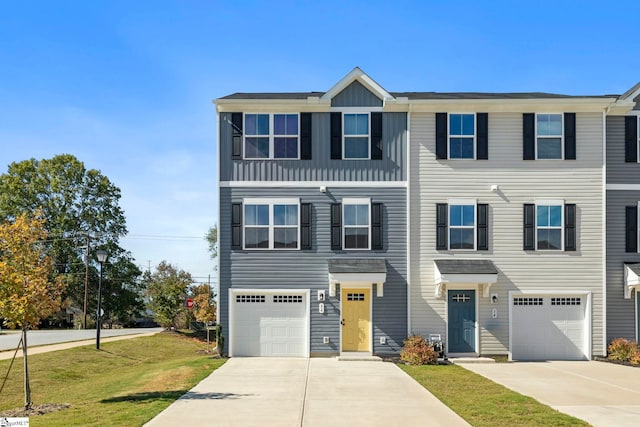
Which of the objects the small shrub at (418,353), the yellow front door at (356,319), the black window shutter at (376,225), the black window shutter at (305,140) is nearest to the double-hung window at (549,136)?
the black window shutter at (376,225)

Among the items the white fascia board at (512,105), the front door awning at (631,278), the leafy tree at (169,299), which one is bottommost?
the leafy tree at (169,299)

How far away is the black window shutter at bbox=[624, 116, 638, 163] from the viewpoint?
19594mm

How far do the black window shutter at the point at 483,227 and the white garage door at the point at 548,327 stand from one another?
6.89 ft

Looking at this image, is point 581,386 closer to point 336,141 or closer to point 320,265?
point 320,265

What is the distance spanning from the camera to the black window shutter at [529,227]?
19.2m

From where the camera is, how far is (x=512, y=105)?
19.2 metres

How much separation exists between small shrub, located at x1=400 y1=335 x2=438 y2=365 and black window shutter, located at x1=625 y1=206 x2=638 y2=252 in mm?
7893

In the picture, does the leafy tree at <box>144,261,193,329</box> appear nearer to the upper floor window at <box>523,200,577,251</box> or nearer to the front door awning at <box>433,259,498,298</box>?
the front door awning at <box>433,259,498,298</box>

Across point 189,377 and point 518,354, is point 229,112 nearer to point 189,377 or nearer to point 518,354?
point 189,377

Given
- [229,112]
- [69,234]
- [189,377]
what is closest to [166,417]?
[189,377]

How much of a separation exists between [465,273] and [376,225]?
333 cm

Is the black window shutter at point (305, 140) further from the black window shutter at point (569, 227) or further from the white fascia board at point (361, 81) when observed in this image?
the black window shutter at point (569, 227)

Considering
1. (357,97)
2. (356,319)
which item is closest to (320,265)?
(356,319)

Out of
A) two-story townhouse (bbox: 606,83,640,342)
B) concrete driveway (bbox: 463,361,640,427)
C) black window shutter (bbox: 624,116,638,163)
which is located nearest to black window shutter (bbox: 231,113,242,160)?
concrete driveway (bbox: 463,361,640,427)
